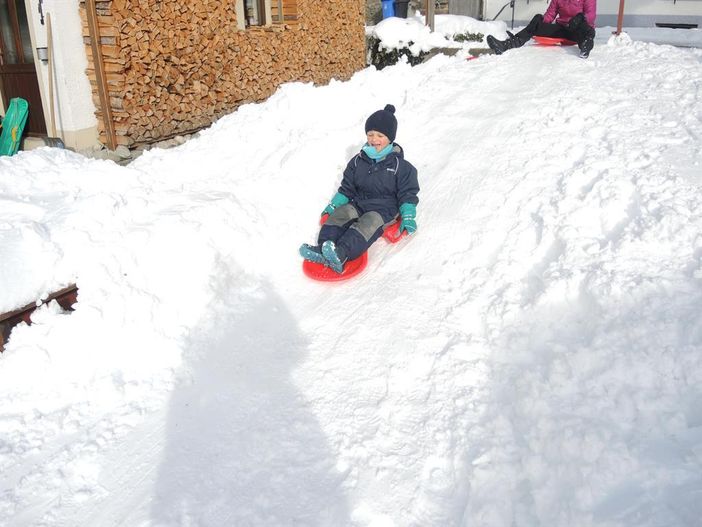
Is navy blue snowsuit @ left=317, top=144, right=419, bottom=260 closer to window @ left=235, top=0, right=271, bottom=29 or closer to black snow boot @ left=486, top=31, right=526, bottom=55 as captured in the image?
black snow boot @ left=486, top=31, right=526, bottom=55

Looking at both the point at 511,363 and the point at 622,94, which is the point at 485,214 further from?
the point at 622,94

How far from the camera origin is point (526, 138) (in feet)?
16.4

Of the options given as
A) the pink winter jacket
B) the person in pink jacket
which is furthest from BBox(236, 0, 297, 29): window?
the pink winter jacket

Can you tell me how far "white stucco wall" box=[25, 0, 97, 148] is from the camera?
18.4 feet

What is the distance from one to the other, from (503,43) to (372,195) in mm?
5961

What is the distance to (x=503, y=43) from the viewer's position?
8.95m

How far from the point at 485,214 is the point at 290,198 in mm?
1770

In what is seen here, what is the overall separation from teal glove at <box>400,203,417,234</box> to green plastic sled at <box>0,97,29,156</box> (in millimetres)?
4850

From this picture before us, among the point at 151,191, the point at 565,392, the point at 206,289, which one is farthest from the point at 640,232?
the point at 151,191

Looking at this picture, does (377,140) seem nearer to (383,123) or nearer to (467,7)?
(383,123)

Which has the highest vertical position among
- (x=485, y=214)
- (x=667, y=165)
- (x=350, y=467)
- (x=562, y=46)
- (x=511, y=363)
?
(x=562, y=46)

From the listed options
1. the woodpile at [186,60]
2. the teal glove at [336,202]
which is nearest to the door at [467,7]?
the woodpile at [186,60]

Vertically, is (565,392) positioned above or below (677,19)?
below

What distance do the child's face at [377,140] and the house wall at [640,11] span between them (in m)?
15.4
